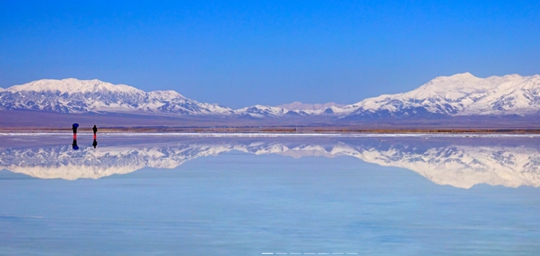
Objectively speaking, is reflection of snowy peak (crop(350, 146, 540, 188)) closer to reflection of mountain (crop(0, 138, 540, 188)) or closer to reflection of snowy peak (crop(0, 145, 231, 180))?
reflection of mountain (crop(0, 138, 540, 188))

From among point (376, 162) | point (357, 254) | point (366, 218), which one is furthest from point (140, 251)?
point (376, 162)

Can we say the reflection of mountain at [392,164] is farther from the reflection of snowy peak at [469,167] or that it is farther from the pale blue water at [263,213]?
the pale blue water at [263,213]

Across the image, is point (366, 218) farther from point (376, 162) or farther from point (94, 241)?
point (376, 162)

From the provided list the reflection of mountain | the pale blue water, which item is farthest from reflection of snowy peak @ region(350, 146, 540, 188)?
the pale blue water

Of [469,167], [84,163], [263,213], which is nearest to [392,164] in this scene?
[469,167]

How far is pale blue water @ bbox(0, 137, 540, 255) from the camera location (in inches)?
355

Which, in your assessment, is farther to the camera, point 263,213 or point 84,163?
point 84,163

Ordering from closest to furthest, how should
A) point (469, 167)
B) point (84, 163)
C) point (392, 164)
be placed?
point (469, 167)
point (84, 163)
point (392, 164)

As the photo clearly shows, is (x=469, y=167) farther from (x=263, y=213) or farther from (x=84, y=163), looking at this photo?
(x=84, y=163)

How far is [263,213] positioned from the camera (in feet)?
37.9

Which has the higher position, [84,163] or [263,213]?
[84,163]

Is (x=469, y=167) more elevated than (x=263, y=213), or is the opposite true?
(x=469, y=167)

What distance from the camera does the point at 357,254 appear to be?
8562 millimetres

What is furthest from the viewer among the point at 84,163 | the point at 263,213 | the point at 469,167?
the point at 84,163
